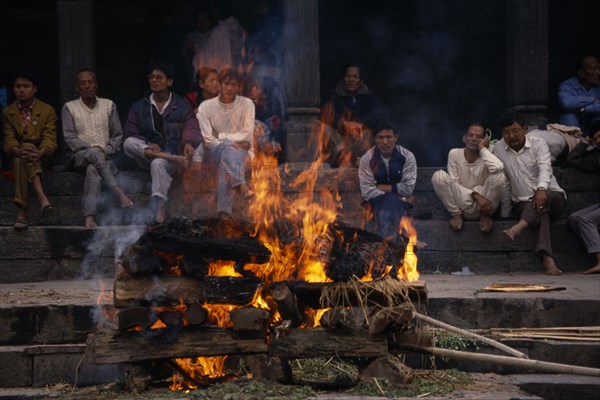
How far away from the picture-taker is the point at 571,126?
11.9 meters

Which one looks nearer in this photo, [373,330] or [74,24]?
[373,330]

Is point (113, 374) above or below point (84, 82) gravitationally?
below

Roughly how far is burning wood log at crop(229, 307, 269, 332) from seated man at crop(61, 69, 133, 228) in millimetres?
4519

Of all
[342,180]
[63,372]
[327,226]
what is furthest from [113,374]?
[342,180]

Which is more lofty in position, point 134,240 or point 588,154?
point 588,154

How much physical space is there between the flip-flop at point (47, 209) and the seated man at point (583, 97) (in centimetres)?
695

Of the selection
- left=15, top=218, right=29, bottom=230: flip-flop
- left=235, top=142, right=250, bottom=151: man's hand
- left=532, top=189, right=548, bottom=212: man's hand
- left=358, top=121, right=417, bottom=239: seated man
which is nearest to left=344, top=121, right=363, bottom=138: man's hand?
left=358, top=121, right=417, bottom=239: seated man

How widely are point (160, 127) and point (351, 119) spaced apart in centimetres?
276

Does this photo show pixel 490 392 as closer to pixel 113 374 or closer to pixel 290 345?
pixel 290 345

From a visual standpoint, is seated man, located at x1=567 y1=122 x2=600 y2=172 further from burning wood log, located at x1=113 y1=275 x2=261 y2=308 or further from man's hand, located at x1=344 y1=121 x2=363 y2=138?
burning wood log, located at x1=113 y1=275 x2=261 y2=308

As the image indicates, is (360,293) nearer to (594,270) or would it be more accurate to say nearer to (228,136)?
(594,270)

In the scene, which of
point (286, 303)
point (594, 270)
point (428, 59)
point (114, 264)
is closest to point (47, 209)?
point (114, 264)

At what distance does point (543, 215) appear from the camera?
10344mm

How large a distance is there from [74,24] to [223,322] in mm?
6745
